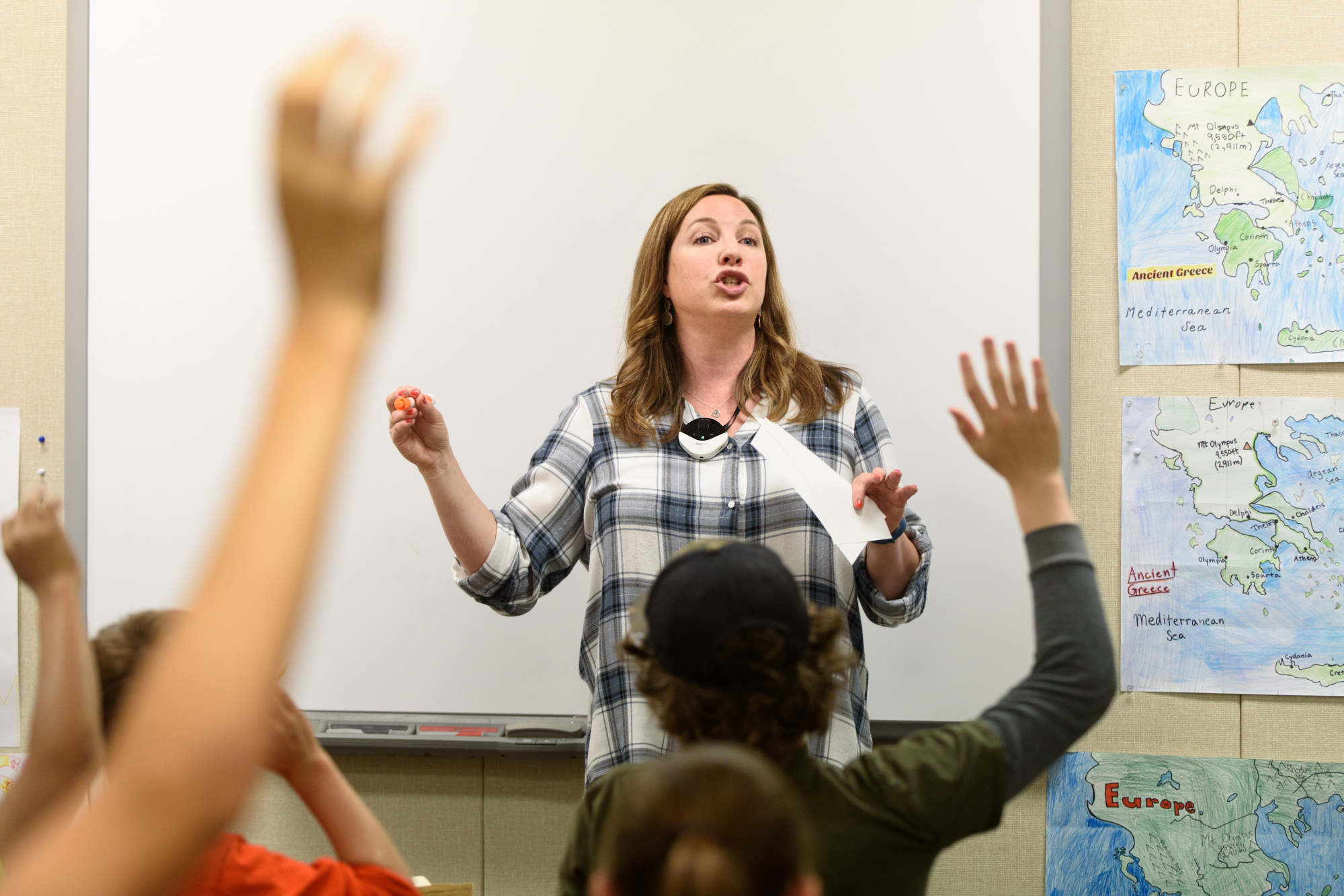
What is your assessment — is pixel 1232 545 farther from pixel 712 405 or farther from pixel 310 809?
pixel 310 809

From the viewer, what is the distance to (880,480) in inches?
55.2

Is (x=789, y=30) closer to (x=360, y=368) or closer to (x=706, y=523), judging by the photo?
(x=706, y=523)

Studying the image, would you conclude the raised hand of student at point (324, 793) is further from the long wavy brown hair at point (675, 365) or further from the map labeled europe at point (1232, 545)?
the map labeled europe at point (1232, 545)

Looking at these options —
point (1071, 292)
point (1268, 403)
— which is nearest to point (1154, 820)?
point (1268, 403)

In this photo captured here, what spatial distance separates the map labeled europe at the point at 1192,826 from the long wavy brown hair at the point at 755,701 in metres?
1.31

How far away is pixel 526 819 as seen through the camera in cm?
204

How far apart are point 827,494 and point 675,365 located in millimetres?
417

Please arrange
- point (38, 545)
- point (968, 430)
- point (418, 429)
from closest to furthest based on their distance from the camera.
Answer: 1. point (38, 545)
2. point (968, 430)
3. point (418, 429)

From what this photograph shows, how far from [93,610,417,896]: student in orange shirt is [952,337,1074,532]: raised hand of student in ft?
2.26

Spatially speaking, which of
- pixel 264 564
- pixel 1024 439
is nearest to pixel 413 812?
pixel 1024 439

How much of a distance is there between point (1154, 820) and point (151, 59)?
262 cm

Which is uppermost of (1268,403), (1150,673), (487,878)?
(1268,403)

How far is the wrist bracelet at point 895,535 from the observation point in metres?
1.44

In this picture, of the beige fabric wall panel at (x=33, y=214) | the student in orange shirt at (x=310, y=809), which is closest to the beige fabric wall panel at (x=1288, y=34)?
the student in orange shirt at (x=310, y=809)
